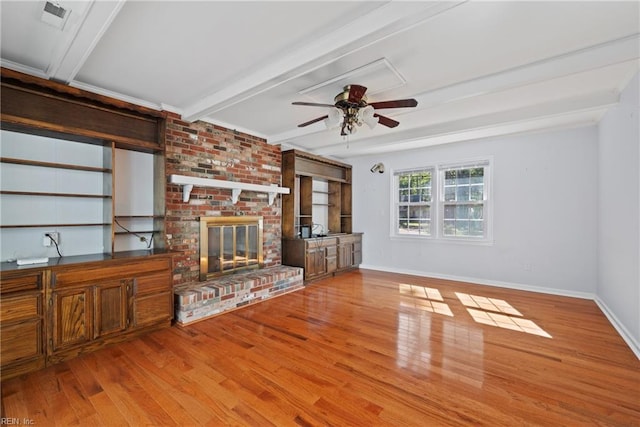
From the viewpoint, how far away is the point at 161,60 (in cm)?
249

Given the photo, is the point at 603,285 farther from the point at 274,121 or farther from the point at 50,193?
the point at 50,193

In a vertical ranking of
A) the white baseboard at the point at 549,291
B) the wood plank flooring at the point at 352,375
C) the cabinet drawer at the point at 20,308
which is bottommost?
the wood plank flooring at the point at 352,375

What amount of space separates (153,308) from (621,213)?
202 inches

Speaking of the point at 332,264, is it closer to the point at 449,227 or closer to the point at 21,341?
the point at 449,227

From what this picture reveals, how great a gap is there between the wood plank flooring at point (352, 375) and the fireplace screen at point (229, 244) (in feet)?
2.69

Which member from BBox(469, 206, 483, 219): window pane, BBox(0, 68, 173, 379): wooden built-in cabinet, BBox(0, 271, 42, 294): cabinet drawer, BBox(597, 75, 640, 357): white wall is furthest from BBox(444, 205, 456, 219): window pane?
BBox(0, 271, 42, 294): cabinet drawer

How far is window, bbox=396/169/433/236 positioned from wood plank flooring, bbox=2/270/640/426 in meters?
2.46

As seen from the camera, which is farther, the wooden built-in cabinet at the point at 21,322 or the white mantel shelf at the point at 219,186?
the white mantel shelf at the point at 219,186

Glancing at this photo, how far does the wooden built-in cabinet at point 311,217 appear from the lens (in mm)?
5055

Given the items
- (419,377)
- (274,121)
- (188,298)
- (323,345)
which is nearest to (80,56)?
(274,121)

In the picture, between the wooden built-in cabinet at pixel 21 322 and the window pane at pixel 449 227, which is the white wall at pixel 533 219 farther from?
the wooden built-in cabinet at pixel 21 322

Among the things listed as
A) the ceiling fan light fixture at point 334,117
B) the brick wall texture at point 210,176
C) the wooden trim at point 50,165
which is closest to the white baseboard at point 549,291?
the brick wall texture at point 210,176

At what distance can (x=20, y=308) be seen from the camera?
217cm

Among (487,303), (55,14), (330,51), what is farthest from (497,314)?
(55,14)
